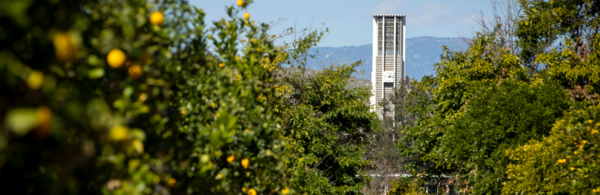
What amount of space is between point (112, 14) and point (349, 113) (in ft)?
39.5

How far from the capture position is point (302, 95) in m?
12.1

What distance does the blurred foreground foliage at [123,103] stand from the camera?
0.72m

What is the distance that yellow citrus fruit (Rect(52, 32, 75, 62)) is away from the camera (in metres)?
0.77

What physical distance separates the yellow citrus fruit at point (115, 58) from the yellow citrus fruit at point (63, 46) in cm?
14

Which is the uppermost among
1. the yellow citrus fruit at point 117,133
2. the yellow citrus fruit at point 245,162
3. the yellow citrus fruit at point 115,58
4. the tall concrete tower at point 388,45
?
the tall concrete tower at point 388,45

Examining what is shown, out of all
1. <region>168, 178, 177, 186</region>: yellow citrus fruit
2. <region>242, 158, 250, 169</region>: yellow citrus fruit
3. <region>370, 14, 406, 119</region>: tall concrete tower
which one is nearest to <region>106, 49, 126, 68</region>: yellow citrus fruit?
<region>168, 178, 177, 186</region>: yellow citrus fruit

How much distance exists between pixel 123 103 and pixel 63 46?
0.82 feet

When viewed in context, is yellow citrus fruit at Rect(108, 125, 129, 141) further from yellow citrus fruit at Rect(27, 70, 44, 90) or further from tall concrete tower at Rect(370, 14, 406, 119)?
tall concrete tower at Rect(370, 14, 406, 119)

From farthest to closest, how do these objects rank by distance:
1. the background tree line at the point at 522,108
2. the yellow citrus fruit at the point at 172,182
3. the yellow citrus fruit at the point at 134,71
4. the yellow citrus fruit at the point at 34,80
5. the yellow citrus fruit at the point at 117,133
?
the background tree line at the point at 522,108
the yellow citrus fruit at the point at 172,182
the yellow citrus fruit at the point at 134,71
the yellow citrus fruit at the point at 117,133
the yellow citrus fruit at the point at 34,80

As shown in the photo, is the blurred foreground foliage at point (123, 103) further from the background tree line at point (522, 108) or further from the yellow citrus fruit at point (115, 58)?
the background tree line at point (522, 108)

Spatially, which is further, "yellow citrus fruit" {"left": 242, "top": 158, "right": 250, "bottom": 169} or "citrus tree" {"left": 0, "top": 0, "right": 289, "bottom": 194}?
"yellow citrus fruit" {"left": 242, "top": 158, "right": 250, "bottom": 169}

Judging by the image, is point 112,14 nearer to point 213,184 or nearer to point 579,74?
point 213,184

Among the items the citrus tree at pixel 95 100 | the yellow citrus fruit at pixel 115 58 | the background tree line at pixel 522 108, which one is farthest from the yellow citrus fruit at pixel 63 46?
the background tree line at pixel 522 108

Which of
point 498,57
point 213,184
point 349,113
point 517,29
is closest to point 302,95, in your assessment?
point 349,113
